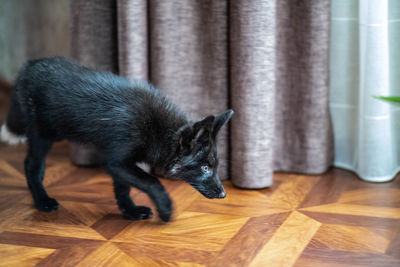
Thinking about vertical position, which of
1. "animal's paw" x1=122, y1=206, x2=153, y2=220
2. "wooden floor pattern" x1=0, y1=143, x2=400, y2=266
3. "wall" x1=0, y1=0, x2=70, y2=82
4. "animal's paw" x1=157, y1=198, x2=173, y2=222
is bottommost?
"wooden floor pattern" x1=0, y1=143, x2=400, y2=266

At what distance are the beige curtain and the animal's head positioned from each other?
342 mm

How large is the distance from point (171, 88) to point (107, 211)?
505 mm

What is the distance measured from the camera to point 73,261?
4.23 feet

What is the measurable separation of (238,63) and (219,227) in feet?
1.81

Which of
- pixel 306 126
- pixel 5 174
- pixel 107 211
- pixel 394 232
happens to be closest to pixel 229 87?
pixel 306 126

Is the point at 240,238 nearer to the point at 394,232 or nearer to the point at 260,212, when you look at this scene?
the point at 260,212

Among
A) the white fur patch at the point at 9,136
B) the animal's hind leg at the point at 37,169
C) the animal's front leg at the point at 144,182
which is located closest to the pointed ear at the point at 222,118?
the animal's front leg at the point at 144,182

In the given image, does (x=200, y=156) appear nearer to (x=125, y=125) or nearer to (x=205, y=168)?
(x=205, y=168)

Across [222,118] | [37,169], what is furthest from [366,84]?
[37,169]

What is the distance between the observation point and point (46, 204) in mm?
1629

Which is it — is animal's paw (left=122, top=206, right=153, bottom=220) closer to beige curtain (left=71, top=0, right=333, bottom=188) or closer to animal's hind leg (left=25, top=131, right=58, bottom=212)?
animal's hind leg (left=25, top=131, right=58, bottom=212)

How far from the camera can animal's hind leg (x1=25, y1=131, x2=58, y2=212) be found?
161 centimetres

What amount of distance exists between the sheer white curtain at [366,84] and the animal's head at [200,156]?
2.06 ft

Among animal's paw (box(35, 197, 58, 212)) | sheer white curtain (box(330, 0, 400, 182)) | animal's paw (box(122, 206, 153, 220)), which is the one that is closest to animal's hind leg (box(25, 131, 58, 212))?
animal's paw (box(35, 197, 58, 212))
